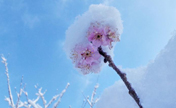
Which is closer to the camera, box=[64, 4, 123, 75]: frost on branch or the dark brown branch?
the dark brown branch

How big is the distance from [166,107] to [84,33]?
58cm

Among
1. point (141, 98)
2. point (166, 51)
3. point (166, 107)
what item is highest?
point (166, 51)

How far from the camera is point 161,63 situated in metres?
0.88

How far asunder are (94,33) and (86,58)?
0.61 ft

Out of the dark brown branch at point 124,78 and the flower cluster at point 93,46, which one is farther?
the flower cluster at point 93,46

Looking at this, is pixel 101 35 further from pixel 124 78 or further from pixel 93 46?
pixel 124 78

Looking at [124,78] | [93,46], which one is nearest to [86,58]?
[93,46]

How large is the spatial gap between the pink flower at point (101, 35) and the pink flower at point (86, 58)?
1.9 inches

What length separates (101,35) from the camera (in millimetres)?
1114

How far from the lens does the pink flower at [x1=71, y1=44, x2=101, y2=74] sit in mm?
1099

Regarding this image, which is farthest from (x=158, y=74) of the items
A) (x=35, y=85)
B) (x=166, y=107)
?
(x=35, y=85)

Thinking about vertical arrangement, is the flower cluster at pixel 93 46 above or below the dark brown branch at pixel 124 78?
above

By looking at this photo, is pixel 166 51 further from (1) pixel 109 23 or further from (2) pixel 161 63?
(1) pixel 109 23

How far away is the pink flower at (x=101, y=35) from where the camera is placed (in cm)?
107
